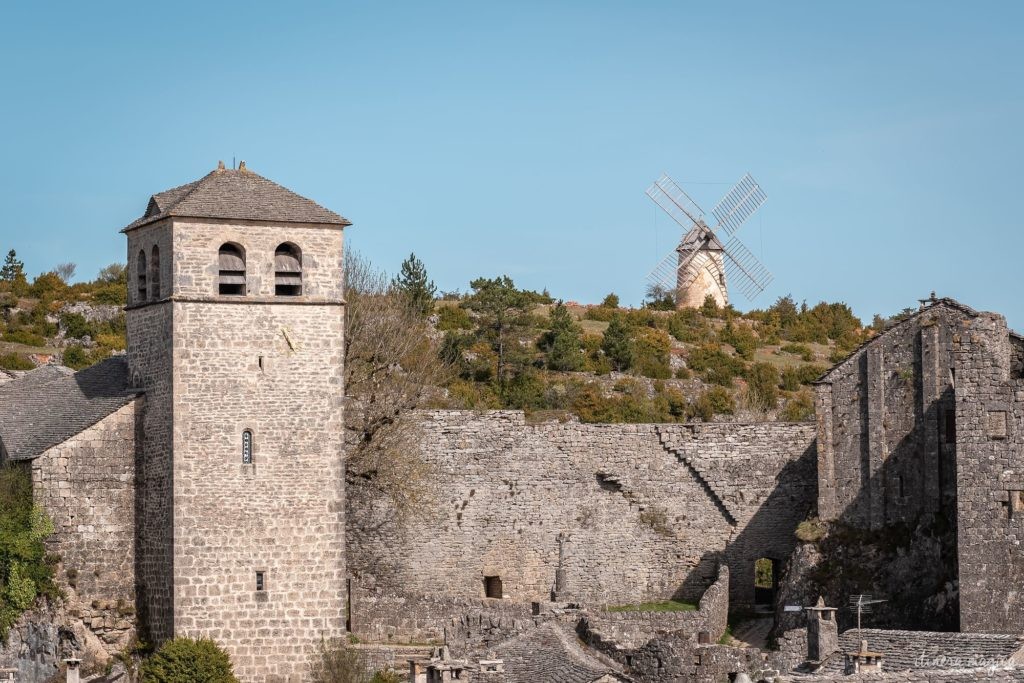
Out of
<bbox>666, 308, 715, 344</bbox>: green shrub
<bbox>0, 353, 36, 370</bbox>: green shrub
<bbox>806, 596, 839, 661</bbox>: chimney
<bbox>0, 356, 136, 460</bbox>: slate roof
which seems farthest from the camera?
<bbox>666, 308, 715, 344</bbox>: green shrub

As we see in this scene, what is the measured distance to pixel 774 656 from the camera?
36.3 m

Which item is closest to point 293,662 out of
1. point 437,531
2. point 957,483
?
point 437,531

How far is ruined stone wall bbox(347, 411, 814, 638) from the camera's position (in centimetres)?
4444

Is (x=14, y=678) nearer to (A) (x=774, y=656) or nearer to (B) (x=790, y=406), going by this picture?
(A) (x=774, y=656)

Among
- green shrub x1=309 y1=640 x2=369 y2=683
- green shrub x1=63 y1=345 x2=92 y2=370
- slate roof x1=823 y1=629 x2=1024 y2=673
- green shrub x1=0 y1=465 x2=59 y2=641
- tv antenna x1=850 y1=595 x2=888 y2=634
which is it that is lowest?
green shrub x1=309 y1=640 x2=369 y2=683

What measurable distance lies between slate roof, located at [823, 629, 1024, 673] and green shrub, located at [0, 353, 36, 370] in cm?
3418

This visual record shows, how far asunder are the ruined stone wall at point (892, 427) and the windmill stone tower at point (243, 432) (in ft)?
33.2

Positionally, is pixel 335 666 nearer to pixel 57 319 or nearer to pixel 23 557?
pixel 23 557

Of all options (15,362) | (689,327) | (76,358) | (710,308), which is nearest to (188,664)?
(15,362)

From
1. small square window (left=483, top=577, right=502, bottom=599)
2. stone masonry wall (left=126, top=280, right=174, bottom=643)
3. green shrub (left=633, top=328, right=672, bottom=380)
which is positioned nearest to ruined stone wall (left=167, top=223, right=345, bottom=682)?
stone masonry wall (left=126, top=280, right=174, bottom=643)

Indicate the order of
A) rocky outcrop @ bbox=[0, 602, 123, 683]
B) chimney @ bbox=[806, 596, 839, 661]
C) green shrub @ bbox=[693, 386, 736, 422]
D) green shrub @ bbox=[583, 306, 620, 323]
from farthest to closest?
green shrub @ bbox=[583, 306, 620, 323] → green shrub @ bbox=[693, 386, 736, 422] → rocky outcrop @ bbox=[0, 602, 123, 683] → chimney @ bbox=[806, 596, 839, 661]

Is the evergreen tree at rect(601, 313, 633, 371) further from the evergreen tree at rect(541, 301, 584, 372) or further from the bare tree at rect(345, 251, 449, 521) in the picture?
the bare tree at rect(345, 251, 449, 521)

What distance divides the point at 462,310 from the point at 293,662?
31.7 meters

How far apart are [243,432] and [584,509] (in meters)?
9.32
